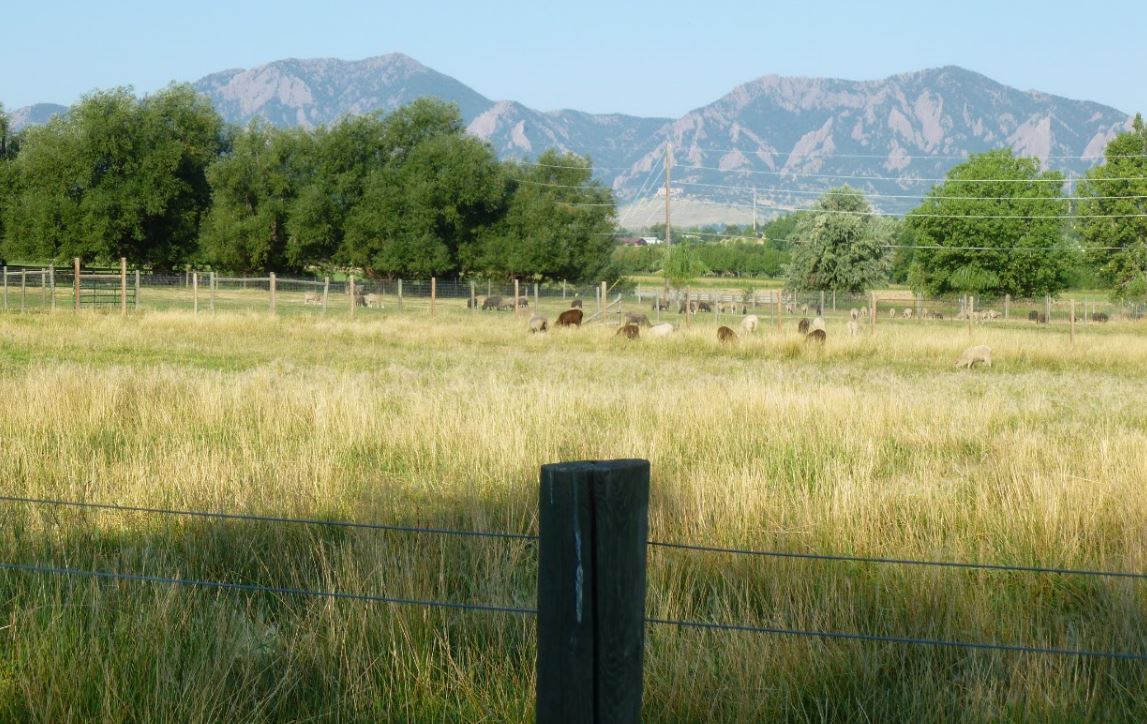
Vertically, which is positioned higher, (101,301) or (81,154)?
(81,154)

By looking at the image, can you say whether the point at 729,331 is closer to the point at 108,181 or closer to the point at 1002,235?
the point at 108,181

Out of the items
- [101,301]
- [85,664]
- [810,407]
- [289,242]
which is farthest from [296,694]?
[289,242]

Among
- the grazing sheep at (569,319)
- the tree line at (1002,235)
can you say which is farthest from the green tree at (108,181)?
the grazing sheep at (569,319)

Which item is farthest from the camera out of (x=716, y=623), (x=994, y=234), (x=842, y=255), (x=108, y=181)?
(x=842, y=255)

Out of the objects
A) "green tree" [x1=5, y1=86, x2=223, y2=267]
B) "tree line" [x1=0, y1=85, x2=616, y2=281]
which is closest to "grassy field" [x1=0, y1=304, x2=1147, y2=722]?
"tree line" [x1=0, y1=85, x2=616, y2=281]

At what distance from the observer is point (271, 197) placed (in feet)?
209

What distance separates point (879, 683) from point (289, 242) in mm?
62375

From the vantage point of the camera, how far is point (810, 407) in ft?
35.8

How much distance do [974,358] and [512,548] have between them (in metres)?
17.4

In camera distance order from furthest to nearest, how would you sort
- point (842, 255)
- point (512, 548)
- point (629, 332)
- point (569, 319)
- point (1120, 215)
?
1. point (842, 255)
2. point (1120, 215)
3. point (569, 319)
4. point (629, 332)
5. point (512, 548)

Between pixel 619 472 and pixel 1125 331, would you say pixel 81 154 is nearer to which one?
pixel 1125 331

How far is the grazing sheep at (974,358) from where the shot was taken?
20.5 metres

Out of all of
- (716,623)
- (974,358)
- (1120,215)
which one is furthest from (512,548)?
(1120,215)

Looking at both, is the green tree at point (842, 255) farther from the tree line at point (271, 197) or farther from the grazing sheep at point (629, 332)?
the grazing sheep at point (629, 332)
